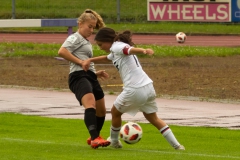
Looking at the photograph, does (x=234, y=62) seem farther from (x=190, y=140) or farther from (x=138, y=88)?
(x=138, y=88)

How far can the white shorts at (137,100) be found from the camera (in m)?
10.1

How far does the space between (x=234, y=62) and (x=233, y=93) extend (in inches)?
270

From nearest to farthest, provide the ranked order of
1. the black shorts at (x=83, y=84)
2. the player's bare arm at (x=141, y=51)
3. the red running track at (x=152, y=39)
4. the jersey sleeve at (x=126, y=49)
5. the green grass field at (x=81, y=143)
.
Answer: the player's bare arm at (x=141, y=51) → the green grass field at (x=81, y=143) → the jersey sleeve at (x=126, y=49) → the black shorts at (x=83, y=84) → the red running track at (x=152, y=39)

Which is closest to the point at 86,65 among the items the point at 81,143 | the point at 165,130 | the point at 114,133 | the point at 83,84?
the point at 83,84

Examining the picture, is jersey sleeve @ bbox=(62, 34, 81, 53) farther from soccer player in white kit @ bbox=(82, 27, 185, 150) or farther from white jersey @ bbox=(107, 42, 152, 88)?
white jersey @ bbox=(107, 42, 152, 88)

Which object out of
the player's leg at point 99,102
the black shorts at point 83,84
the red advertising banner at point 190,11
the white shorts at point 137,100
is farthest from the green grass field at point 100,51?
the white shorts at point 137,100

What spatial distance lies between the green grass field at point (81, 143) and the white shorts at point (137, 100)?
0.52 m

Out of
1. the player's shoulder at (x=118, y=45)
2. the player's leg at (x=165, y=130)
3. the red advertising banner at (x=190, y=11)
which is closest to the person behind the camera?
the player's shoulder at (x=118, y=45)

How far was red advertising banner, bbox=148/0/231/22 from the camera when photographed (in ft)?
122

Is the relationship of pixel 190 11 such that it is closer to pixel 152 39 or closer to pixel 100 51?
pixel 152 39

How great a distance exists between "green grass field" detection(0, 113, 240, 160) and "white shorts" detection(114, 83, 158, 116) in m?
0.52

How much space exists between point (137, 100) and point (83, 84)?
0.83 metres

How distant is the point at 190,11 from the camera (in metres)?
37.8

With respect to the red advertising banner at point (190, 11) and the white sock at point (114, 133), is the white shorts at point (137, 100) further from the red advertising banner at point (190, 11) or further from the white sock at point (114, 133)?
the red advertising banner at point (190, 11)
